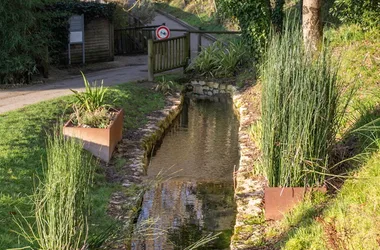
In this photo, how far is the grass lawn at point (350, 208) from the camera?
502 centimetres

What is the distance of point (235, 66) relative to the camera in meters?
16.2

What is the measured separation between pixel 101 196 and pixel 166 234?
109 cm

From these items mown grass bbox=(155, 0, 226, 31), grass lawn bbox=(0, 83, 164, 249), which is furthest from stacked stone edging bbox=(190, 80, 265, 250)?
mown grass bbox=(155, 0, 226, 31)

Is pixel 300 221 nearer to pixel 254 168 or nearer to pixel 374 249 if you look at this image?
pixel 374 249

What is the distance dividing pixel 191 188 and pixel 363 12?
5591mm

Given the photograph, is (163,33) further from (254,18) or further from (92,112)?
(92,112)

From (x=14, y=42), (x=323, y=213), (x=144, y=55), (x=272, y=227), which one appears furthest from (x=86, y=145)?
(x=144, y=55)

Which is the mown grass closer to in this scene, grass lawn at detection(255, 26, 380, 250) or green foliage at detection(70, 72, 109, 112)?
green foliage at detection(70, 72, 109, 112)

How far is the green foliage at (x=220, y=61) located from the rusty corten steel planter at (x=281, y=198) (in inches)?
375

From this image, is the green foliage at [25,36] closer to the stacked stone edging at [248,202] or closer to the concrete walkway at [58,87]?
the concrete walkway at [58,87]

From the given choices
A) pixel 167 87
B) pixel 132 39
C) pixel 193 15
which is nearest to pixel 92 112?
pixel 167 87

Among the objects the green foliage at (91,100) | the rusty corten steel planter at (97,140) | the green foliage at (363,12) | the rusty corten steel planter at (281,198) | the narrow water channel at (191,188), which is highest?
the green foliage at (363,12)

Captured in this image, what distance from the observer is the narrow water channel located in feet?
22.4

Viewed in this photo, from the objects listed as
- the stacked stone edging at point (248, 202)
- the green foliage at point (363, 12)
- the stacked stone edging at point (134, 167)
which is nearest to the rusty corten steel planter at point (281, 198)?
the stacked stone edging at point (248, 202)
